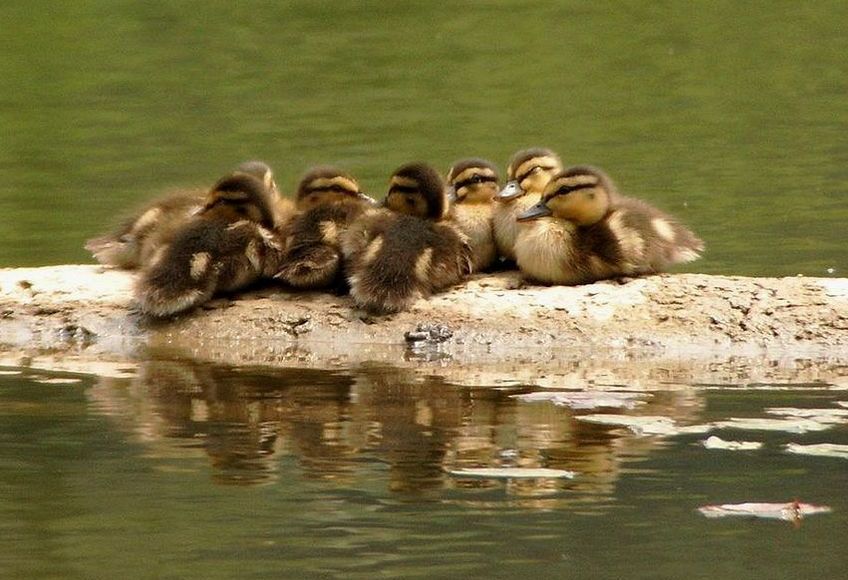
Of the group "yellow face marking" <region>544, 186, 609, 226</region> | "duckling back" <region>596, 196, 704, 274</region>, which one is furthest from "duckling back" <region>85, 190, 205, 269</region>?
"duckling back" <region>596, 196, 704, 274</region>

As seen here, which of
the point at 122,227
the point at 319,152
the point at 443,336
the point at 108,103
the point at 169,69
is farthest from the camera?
the point at 169,69

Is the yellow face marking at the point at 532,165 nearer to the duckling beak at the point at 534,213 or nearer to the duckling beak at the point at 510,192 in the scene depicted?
the duckling beak at the point at 510,192

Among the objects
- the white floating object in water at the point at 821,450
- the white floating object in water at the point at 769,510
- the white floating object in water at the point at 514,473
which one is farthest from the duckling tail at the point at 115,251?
the white floating object in water at the point at 769,510

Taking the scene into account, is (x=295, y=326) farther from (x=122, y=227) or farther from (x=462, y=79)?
(x=462, y=79)

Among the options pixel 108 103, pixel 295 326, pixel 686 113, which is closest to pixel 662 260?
pixel 295 326

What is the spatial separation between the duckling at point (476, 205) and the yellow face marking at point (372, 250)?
50 cm

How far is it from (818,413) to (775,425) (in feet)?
0.82

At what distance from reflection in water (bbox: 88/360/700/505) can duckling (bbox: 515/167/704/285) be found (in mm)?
732

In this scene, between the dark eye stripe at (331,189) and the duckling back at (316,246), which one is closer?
the duckling back at (316,246)

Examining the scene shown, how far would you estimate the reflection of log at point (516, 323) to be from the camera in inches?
354

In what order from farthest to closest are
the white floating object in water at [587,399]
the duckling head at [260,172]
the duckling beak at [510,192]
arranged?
the duckling head at [260,172] → the duckling beak at [510,192] → the white floating object in water at [587,399]

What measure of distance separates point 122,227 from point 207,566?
4.16 meters

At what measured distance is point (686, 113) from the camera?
17.0m

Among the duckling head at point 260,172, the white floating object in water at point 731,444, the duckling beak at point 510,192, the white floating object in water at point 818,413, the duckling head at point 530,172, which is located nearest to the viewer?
the white floating object in water at point 731,444
